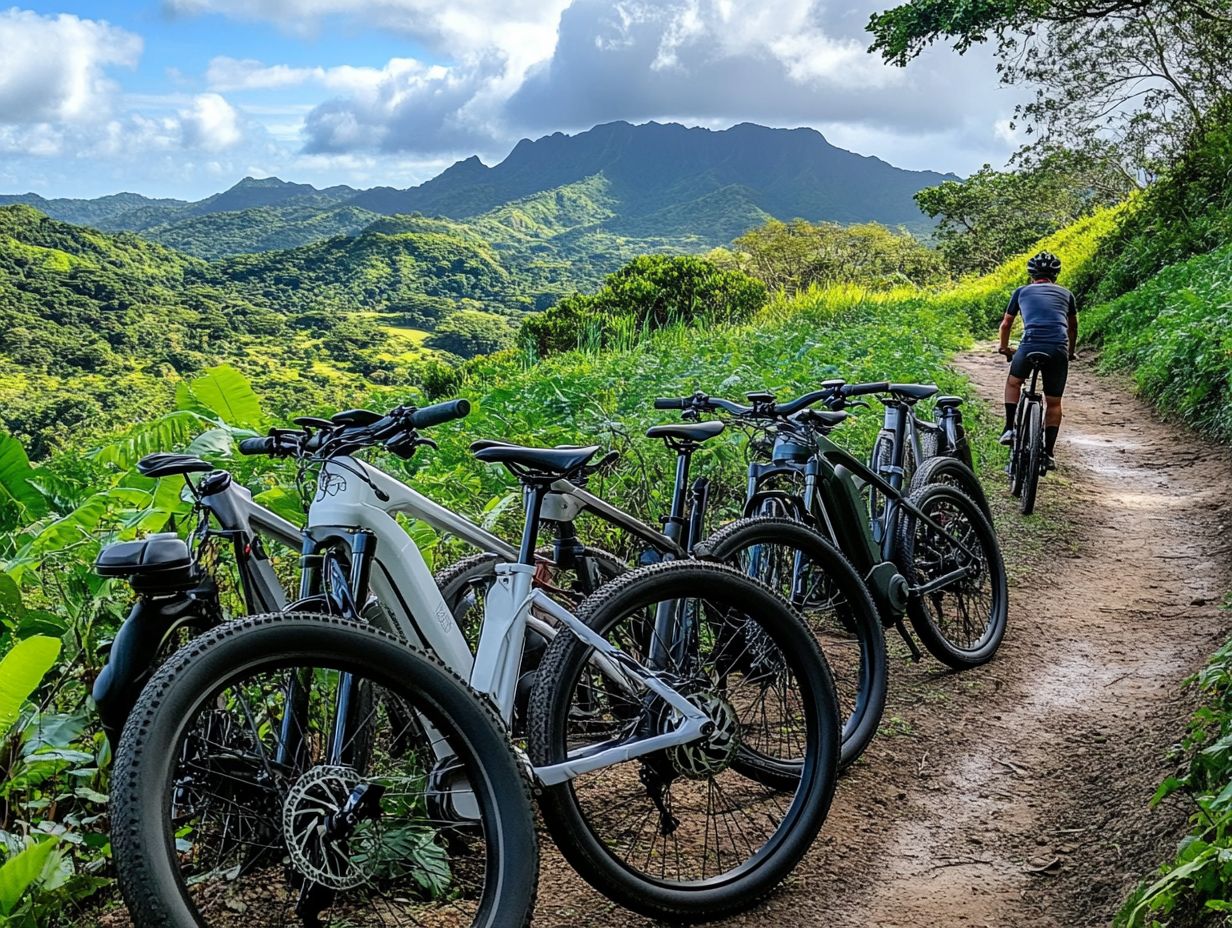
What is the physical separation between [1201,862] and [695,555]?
1634 millimetres

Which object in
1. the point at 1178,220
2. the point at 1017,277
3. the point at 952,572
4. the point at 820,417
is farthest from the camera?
the point at 1017,277

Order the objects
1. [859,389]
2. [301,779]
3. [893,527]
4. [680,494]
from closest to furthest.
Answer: [301,779] < [680,494] < [859,389] < [893,527]

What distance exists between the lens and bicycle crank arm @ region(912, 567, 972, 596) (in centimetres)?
466

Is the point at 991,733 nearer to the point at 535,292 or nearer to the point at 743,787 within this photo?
the point at 743,787

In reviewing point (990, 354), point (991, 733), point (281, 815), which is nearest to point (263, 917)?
point (281, 815)

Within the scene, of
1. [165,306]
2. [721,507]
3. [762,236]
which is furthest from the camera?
[165,306]

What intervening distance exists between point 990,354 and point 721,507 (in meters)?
12.5

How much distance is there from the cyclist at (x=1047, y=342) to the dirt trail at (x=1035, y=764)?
1.46 meters

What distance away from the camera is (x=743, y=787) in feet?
12.0

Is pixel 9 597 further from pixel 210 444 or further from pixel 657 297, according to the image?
pixel 657 297

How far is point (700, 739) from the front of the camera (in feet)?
9.84

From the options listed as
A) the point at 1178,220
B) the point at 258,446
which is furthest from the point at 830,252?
the point at 258,446

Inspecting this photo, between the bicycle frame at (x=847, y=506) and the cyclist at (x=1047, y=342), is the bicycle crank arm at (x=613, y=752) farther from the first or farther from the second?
the cyclist at (x=1047, y=342)

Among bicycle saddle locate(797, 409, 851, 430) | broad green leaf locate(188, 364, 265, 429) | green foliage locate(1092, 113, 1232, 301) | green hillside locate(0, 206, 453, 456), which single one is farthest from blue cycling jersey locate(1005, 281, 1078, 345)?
green hillside locate(0, 206, 453, 456)
